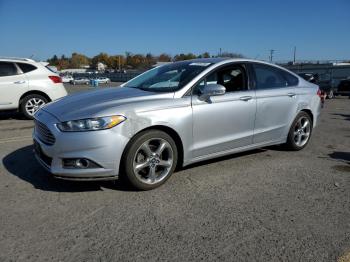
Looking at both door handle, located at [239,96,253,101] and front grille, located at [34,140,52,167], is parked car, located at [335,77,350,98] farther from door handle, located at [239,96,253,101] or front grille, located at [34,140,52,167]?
front grille, located at [34,140,52,167]

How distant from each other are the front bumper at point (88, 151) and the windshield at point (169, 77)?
1.10 metres

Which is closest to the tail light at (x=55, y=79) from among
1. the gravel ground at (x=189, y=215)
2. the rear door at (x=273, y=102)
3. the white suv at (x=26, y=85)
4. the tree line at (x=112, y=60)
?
the white suv at (x=26, y=85)

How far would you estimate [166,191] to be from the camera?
13.5 ft

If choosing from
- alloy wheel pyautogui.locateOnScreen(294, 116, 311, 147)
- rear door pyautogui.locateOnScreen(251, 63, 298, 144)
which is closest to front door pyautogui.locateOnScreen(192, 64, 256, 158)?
rear door pyautogui.locateOnScreen(251, 63, 298, 144)

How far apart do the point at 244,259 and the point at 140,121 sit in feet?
6.12

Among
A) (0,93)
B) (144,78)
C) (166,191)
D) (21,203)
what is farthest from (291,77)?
(0,93)

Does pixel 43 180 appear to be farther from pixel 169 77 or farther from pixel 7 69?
pixel 7 69

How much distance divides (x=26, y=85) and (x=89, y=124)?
19.9 ft

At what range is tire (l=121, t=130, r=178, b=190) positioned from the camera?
389 cm

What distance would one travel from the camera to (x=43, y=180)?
4367 mm

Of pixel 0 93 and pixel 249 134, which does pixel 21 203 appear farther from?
pixel 0 93

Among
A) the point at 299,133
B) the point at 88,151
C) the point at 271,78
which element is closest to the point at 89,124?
the point at 88,151

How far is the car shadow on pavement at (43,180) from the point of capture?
4.12m

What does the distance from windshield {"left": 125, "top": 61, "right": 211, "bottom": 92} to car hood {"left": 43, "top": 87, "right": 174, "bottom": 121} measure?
254 mm
